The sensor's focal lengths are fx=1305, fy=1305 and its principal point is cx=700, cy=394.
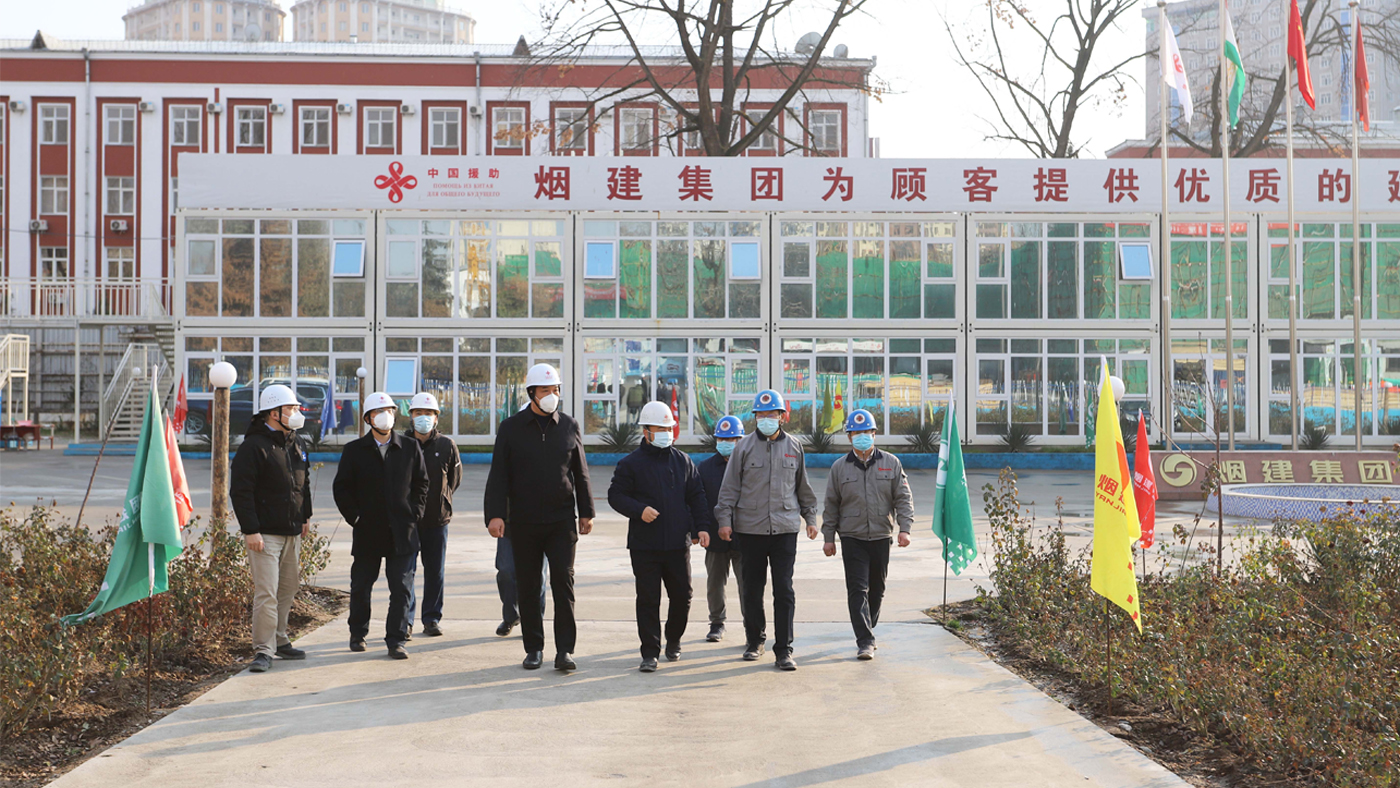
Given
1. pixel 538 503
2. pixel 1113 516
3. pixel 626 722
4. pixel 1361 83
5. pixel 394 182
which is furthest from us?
pixel 394 182

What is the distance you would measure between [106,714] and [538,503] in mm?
2534

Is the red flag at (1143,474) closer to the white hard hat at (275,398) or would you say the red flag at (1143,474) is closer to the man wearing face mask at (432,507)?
the man wearing face mask at (432,507)

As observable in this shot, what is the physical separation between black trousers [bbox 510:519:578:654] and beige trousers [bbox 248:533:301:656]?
143cm

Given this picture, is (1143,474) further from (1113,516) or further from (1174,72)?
(1174,72)

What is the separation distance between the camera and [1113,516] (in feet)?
22.7

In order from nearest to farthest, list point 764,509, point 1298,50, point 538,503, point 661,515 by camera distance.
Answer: point 538,503
point 661,515
point 764,509
point 1298,50

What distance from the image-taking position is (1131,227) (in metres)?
28.5

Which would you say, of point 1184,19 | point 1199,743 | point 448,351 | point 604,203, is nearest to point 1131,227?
point 604,203

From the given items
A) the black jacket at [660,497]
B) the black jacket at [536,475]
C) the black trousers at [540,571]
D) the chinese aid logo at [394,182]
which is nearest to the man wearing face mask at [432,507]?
the black jacket at [536,475]

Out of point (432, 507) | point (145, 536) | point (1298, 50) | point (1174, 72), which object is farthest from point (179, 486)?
point (1298, 50)

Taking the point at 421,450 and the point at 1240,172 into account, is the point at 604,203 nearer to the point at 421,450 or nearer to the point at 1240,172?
the point at 1240,172

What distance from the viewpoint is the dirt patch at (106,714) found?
5707 millimetres

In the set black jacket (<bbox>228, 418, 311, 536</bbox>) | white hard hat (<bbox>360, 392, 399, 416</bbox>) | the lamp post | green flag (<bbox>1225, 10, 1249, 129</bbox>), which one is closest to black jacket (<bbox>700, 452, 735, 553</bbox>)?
white hard hat (<bbox>360, 392, 399, 416</bbox>)

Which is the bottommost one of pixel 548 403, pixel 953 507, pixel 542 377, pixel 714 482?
pixel 953 507
